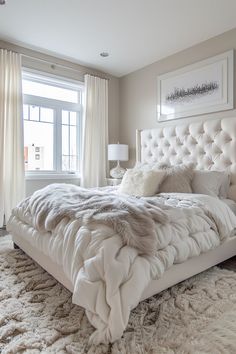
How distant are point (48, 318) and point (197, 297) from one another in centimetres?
101

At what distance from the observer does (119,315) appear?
124 centimetres

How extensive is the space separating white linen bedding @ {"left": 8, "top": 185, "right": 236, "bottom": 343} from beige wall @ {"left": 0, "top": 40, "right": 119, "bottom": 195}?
7.36ft

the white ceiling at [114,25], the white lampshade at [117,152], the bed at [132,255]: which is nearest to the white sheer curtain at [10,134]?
the white ceiling at [114,25]

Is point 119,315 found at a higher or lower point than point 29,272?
higher

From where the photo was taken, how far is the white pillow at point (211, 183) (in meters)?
2.77

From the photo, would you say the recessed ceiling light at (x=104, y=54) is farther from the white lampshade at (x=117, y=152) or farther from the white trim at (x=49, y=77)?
the white lampshade at (x=117, y=152)

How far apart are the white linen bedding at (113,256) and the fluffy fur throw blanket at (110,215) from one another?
0.03 m

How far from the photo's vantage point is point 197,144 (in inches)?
131

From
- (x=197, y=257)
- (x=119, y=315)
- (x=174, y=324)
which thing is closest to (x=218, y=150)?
(x=197, y=257)

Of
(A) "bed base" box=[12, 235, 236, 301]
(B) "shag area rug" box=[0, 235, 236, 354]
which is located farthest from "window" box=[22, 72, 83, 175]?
(B) "shag area rug" box=[0, 235, 236, 354]

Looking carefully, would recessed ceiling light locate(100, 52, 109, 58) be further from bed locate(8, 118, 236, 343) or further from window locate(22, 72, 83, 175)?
bed locate(8, 118, 236, 343)

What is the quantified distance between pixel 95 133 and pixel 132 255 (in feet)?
10.9

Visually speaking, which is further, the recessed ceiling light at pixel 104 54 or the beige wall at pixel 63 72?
the recessed ceiling light at pixel 104 54

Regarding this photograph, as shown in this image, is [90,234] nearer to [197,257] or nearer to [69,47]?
[197,257]
